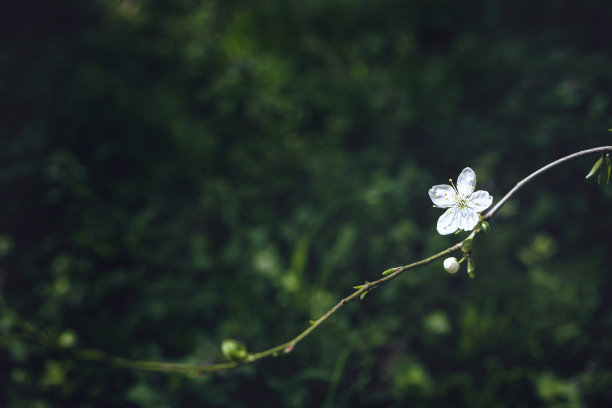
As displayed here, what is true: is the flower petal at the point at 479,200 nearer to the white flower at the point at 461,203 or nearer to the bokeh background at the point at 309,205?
the white flower at the point at 461,203

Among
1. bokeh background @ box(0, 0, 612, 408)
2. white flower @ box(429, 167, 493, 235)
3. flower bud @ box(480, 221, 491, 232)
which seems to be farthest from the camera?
bokeh background @ box(0, 0, 612, 408)

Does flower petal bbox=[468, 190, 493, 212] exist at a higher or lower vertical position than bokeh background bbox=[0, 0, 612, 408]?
lower

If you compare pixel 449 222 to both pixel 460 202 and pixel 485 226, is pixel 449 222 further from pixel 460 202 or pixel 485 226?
pixel 485 226

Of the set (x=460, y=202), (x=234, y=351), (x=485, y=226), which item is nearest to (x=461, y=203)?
(x=460, y=202)

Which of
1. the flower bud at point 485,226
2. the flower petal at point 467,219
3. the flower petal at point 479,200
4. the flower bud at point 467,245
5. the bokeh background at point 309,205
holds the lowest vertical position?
the flower bud at point 467,245

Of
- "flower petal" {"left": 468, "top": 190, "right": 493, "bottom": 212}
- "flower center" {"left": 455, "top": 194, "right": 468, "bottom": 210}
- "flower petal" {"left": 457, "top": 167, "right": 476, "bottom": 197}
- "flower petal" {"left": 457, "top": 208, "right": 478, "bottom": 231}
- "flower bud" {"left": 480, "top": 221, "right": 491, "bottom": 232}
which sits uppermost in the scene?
"flower petal" {"left": 457, "top": 167, "right": 476, "bottom": 197}

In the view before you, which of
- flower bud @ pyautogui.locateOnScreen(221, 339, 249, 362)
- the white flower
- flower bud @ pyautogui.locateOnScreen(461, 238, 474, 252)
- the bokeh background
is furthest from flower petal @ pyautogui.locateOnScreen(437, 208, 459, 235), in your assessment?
the bokeh background

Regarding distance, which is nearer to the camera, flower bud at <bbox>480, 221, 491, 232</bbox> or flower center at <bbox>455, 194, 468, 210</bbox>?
flower bud at <bbox>480, 221, 491, 232</bbox>

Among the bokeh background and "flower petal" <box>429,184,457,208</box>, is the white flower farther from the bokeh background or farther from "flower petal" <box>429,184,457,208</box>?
the bokeh background

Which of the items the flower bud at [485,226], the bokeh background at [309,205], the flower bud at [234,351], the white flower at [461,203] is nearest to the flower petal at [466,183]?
the white flower at [461,203]
